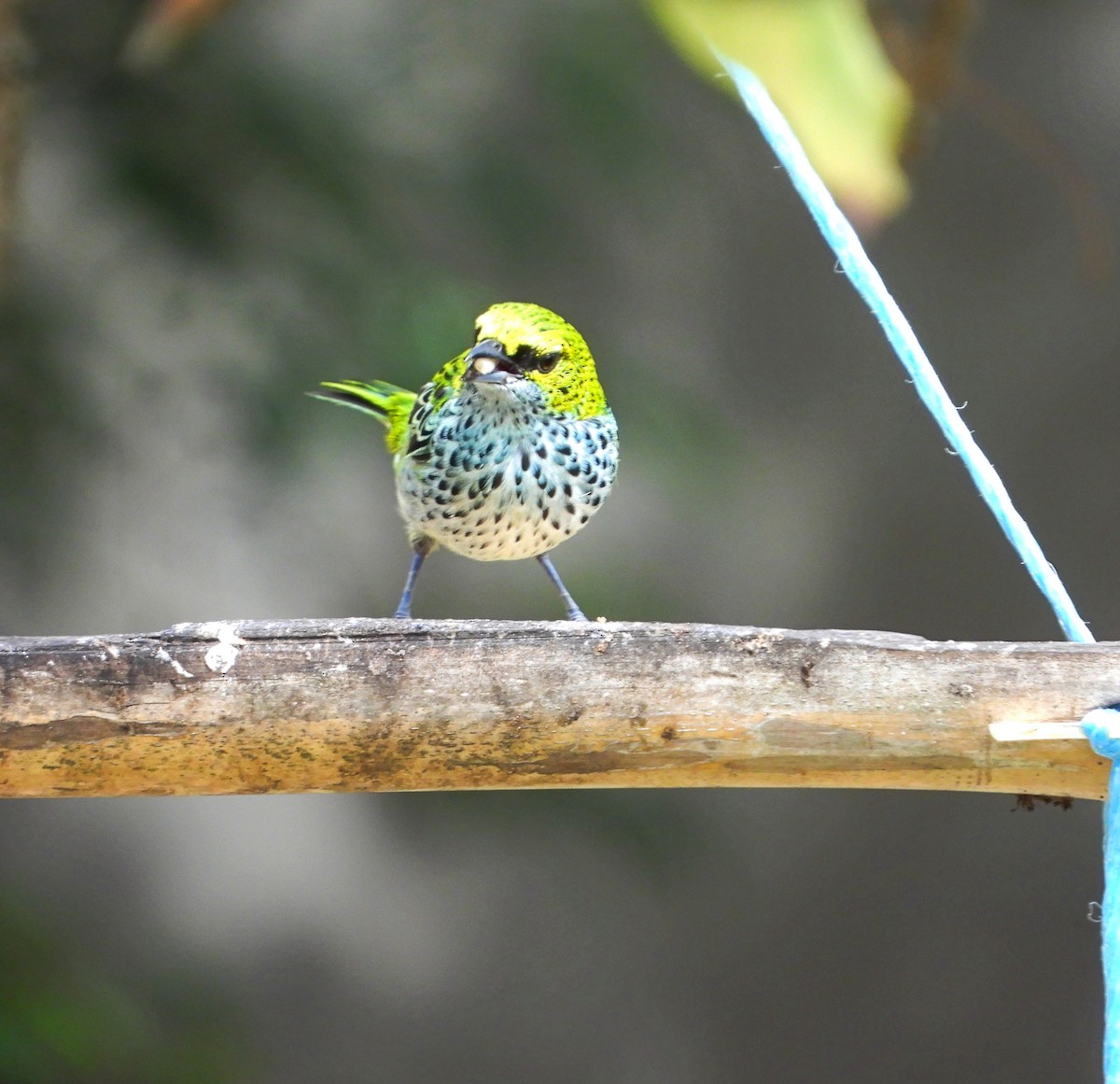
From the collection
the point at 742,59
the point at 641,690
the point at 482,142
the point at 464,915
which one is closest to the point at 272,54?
the point at 482,142

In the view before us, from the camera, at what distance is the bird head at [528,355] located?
1078 millimetres

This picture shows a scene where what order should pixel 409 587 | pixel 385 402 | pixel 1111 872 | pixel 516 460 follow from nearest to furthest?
pixel 1111 872 < pixel 516 460 < pixel 409 587 < pixel 385 402

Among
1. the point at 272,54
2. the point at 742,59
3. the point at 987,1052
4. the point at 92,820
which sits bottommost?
the point at 742,59

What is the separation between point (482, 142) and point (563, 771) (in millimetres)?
1657

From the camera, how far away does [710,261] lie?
290 centimetres

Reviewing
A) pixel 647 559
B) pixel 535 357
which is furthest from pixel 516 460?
pixel 647 559

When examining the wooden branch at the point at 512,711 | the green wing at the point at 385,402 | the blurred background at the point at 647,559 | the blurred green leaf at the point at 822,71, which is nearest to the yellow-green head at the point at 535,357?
the green wing at the point at 385,402

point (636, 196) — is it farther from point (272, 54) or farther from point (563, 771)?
point (563, 771)

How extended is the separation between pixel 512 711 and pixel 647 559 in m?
1.91

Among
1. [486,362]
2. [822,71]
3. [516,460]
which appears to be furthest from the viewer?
[516,460]

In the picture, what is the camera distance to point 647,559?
2711 millimetres

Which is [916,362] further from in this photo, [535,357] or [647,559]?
[647,559]

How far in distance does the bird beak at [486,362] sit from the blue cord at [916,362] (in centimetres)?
35

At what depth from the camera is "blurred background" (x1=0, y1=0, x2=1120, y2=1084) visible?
2162mm
